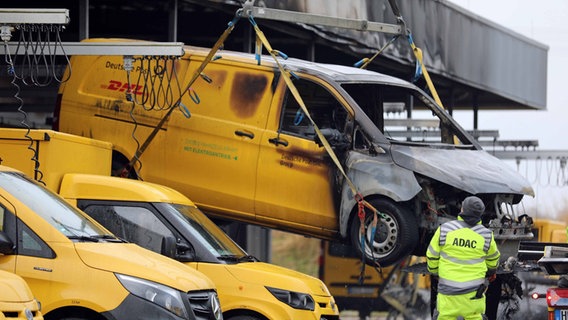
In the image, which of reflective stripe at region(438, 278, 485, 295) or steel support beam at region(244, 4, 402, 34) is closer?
reflective stripe at region(438, 278, 485, 295)

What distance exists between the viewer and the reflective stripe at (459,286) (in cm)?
1355

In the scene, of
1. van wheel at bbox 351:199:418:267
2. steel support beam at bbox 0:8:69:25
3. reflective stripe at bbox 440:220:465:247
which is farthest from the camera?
van wheel at bbox 351:199:418:267

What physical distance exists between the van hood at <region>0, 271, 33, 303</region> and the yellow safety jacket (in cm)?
499

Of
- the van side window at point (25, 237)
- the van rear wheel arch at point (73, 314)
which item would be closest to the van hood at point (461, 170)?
the van rear wheel arch at point (73, 314)

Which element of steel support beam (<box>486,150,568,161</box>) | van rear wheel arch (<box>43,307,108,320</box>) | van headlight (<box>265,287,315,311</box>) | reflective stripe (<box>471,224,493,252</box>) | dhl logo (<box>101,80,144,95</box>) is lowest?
van headlight (<box>265,287,315,311</box>)

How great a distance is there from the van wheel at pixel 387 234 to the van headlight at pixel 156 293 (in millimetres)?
5022

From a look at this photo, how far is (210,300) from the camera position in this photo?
11.9 meters

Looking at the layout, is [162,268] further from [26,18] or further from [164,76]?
[164,76]

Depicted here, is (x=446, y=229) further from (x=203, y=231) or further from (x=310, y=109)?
(x=310, y=109)

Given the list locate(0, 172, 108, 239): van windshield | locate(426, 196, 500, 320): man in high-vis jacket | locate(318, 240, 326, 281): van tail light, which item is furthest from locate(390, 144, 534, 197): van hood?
locate(318, 240, 326, 281): van tail light

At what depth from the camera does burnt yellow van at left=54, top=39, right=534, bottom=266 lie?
16172 mm

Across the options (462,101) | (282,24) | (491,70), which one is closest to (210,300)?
(282,24)

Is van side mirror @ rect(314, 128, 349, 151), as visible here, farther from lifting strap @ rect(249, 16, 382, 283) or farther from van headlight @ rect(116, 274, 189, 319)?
van headlight @ rect(116, 274, 189, 319)

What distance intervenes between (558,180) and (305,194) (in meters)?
16.9
